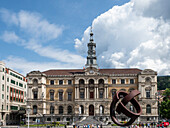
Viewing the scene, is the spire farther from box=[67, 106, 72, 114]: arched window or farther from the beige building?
the beige building

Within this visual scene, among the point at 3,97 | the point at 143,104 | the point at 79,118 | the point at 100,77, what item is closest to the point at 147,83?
the point at 143,104

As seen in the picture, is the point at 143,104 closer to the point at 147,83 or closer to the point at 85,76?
the point at 147,83

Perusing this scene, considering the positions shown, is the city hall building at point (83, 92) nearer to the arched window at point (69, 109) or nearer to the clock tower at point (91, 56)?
the arched window at point (69, 109)

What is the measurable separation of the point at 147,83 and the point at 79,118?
25.3 m

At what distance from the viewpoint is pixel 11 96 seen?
95.6 metres

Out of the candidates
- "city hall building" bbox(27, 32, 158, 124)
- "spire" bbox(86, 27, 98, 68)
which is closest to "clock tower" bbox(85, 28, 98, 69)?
"spire" bbox(86, 27, 98, 68)

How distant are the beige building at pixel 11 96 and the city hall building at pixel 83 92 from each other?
8172 millimetres

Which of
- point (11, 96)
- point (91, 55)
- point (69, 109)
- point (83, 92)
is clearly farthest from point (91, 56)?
point (11, 96)

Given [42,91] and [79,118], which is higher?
[42,91]

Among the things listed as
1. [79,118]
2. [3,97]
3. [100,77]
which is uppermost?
[100,77]

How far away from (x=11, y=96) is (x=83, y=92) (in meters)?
26.4

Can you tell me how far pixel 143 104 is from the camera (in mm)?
87375

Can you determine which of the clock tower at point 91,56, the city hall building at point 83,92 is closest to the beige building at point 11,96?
the city hall building at point 83,92

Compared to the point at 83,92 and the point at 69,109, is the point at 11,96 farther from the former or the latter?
the point at 83,92
